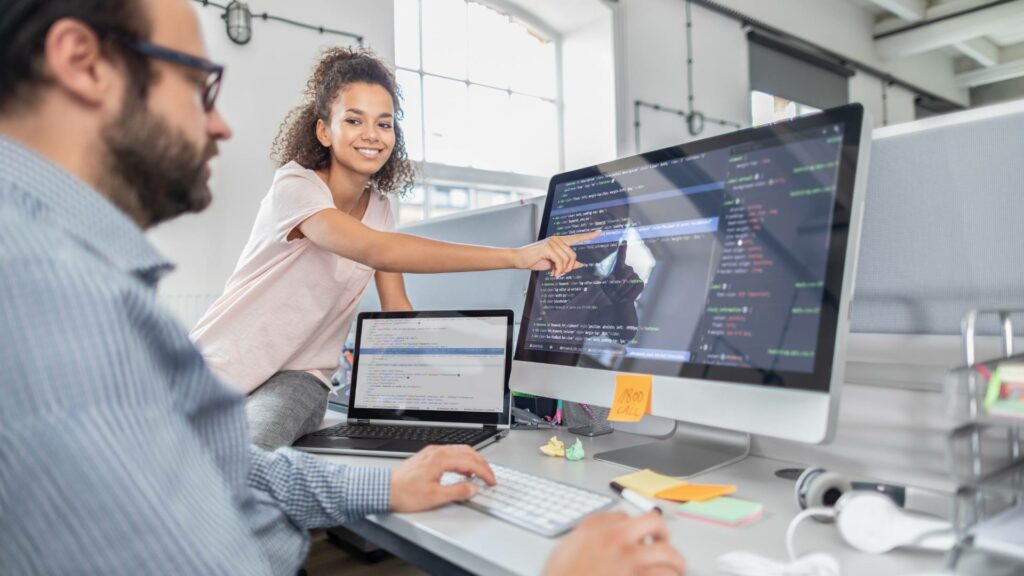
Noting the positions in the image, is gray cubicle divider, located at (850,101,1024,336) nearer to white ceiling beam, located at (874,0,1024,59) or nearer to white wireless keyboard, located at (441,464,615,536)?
white wireless keyboard, located at (441,464,615,536)

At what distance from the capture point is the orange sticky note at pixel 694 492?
0.73 metres

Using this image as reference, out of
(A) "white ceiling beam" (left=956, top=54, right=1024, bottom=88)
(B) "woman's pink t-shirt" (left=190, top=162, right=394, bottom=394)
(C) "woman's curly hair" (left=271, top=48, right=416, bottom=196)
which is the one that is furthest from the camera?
(A) "white ceiling beam" (left=956, top=54, right=1024, bottom=88)

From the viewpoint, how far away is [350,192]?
4.80 feet

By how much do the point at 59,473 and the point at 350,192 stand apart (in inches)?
44.5

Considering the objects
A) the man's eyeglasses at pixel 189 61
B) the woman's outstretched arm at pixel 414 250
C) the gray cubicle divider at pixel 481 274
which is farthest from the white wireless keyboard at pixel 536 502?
the gray cubicle divider at pixel 481 274

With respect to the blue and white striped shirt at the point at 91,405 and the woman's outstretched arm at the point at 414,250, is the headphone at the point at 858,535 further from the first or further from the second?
the woman's outstretched arm at the point at 414,250

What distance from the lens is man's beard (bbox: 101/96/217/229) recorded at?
1.70 feet

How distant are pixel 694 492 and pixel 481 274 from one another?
93cm

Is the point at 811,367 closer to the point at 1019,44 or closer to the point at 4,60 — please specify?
the point at 4,60

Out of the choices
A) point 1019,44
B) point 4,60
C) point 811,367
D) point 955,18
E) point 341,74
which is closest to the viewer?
point 4,60

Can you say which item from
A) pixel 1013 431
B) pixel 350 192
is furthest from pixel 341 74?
pixel 1013 431

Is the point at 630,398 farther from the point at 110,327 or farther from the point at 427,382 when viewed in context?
the point at 110,327

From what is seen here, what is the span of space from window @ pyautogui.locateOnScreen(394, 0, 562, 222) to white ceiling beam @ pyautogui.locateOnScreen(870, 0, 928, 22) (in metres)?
3.19

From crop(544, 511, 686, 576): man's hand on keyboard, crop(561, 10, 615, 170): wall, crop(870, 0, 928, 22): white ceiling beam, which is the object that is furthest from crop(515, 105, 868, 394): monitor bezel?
crop(870, 0, 928, 22): white ceiling beam
